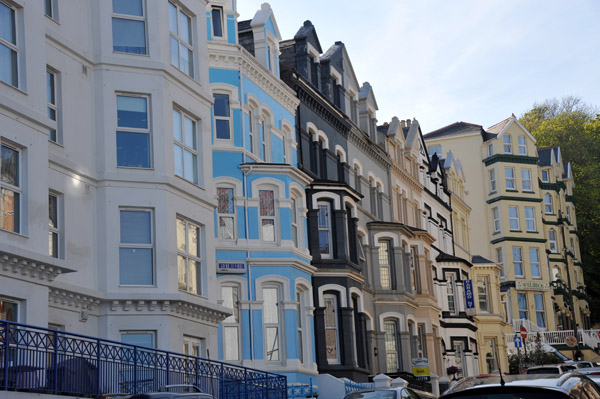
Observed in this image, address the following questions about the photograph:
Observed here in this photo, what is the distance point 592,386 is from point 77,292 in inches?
578

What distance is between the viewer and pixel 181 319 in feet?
81.1

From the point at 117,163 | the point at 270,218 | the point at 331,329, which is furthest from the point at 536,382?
the point at 331,329

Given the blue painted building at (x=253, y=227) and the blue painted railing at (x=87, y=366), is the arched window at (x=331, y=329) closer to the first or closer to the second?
the blue painted building at (x=253, y=227)

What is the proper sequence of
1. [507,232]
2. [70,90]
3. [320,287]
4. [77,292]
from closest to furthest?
[77,292]
[70,90]
[320,287]
[507,232]

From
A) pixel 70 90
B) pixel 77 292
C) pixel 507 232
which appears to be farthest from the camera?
pixel 507 232

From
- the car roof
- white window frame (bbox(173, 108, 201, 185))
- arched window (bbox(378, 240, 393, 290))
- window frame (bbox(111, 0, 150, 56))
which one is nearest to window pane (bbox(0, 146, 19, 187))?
window frame (bbox(111, 0, 150, 56))

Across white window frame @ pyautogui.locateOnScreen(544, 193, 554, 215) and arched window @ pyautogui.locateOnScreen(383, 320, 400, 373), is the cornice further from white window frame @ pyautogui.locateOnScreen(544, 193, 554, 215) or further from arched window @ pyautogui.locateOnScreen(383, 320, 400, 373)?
white window frame @ pyautogui.locateOnScreen(544, 193, 554, 215)

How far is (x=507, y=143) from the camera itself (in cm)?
7719

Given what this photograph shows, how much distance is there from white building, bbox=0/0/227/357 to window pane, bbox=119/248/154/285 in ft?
0.08

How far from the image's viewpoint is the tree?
308 feet

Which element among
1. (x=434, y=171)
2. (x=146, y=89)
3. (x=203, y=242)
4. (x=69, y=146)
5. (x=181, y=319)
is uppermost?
(x=434, y=171)

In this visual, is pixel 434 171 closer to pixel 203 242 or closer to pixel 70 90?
pixel 203 242

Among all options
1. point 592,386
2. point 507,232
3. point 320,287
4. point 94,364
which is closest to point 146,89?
Answer: point 94,364

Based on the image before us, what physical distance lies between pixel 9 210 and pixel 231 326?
14.6 m
